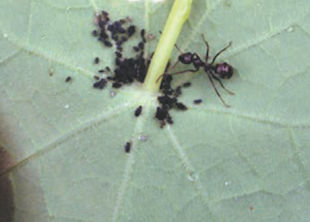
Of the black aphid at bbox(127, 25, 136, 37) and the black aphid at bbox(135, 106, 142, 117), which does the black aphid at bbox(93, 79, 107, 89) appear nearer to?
the black aphid at bbox(135, 106, 142, 117)

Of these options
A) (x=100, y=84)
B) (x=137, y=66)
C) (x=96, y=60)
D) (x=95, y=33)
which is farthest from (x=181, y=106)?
(x=95, y=33)

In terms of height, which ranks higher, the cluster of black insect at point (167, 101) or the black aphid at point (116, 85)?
the black aphid at point (116, 85)

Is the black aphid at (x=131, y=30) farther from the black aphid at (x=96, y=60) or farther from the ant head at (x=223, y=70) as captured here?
the ant head at (x=223, y=70)

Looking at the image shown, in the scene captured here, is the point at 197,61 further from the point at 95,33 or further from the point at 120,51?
the point at 95,33

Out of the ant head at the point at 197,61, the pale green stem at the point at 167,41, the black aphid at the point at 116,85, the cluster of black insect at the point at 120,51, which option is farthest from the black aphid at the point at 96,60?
the ant head at the point at 197,61

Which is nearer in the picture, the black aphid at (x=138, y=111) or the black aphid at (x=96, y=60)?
the black aphid at (x=138, y=111)

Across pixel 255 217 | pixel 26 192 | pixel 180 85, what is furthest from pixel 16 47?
pixel 255 217
